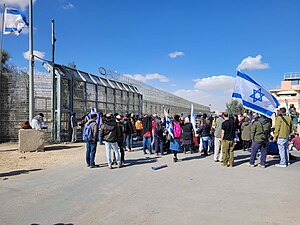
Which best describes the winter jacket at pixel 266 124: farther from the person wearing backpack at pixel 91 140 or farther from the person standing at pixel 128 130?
the person standing at pixel 128 130

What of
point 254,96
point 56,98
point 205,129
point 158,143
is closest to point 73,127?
point 56,98

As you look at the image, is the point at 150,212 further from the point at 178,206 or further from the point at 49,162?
the point at 49,162

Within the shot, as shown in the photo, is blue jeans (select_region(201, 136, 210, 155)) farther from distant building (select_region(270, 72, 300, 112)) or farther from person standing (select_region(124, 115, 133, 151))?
distant building (select_region(270, 72, 300, 112))

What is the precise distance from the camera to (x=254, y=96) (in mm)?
8141

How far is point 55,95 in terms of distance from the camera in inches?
548

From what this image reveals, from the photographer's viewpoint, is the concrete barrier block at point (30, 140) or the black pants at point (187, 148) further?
the black pants at point (187, 148)

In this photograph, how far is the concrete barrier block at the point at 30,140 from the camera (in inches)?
411

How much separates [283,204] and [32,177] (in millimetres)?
6037

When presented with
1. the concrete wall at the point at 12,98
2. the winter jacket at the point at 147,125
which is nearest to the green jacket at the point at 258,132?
the winter jacket at the point at 147,125

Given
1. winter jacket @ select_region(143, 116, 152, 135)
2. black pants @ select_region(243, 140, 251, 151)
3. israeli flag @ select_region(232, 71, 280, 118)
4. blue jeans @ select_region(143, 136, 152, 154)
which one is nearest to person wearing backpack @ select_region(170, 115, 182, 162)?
winter jacket @ select_region(143, 116, 152, 135)

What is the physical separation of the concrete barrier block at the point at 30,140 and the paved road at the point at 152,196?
11.3 feet

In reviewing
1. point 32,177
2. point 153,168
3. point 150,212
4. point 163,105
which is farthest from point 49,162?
point 163,105

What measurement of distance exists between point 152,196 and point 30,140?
7.54 m

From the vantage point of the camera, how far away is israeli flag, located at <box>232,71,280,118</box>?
26.5 ft
